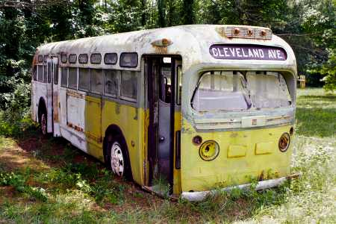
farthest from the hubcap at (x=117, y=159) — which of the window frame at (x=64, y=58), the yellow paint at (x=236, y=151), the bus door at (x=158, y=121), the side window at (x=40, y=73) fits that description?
the side window at (x=40, y=73)

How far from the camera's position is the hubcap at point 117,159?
7449 mm

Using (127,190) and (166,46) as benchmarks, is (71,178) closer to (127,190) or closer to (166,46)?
(127,190)

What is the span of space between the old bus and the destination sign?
16mm

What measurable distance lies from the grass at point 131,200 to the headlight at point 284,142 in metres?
0.56

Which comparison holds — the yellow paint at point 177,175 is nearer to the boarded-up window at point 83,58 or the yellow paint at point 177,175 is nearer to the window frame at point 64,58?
the boarded-up window at point 83,58

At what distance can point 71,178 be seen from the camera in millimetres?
7332

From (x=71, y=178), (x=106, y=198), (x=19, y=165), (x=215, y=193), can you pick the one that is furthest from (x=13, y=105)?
(x=215, y=193)

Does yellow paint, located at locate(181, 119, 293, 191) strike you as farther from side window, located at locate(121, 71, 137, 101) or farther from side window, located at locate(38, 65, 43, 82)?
side window, located at locate(38, 65, 43, 82)

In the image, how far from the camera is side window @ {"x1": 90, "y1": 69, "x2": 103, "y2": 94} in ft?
26.5

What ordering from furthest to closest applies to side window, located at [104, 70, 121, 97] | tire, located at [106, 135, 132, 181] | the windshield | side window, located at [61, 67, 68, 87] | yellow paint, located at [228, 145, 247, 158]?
1. side window, located at [61, 67, 68, 87]
2. side window, located at [104, 70, 121, 97]
3. tire, located at [106, 135, 132, 181]
4. yellow paint, located at [228, 145, 247, 158]
5. the windshield

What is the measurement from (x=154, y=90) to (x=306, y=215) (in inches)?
107

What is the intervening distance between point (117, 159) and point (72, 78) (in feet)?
9.18

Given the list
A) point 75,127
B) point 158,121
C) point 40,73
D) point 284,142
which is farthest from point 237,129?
point 40,73

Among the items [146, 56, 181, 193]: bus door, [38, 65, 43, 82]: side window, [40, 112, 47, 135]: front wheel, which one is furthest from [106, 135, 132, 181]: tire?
[38, 65, 43, 82]: side window
